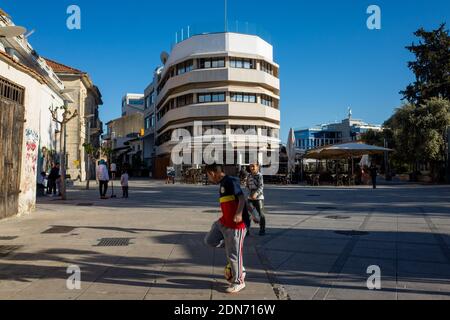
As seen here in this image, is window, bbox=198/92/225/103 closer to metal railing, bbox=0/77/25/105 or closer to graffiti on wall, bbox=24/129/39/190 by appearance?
graffiti on wall, bbox=24/129/39/190

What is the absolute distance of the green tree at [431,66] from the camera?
122 ft

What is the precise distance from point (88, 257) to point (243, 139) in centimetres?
4045

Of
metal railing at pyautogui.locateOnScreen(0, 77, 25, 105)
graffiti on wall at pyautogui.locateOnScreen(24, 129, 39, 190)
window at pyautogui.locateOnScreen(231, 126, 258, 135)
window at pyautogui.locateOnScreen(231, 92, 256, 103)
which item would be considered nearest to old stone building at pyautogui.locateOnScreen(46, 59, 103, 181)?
window at pyautogui.locateOnScreen(231, 126, 258, 135)

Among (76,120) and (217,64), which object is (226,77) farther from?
(76,120)

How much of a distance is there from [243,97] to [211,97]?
3591 mm

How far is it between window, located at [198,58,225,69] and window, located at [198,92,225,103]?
3.14m

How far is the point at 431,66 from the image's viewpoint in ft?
125

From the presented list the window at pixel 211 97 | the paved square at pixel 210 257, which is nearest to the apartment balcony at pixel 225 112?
the window at pixel 211 97

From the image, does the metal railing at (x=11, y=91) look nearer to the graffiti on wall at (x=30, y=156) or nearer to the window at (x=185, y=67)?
the graffiti on wall at (x=30, y=156)

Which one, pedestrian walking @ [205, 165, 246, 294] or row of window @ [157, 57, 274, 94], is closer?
pedestrian walking @ [205, 165, 246, 294]

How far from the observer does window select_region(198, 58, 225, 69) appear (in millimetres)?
48250

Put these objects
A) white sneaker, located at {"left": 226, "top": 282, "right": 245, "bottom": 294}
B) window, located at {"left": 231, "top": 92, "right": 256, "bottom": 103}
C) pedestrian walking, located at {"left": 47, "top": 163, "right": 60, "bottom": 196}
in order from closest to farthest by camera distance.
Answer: white sneaker, located at {"left": 226, "top": 282, "right": 245, "bottom": 294}
pedestrian walking, located at {"left": 47, "top": 163, "right": 60, "bottom": 196}
window, located at {"left": 231, "top": 92, "right": 256, "bottom": 103}
